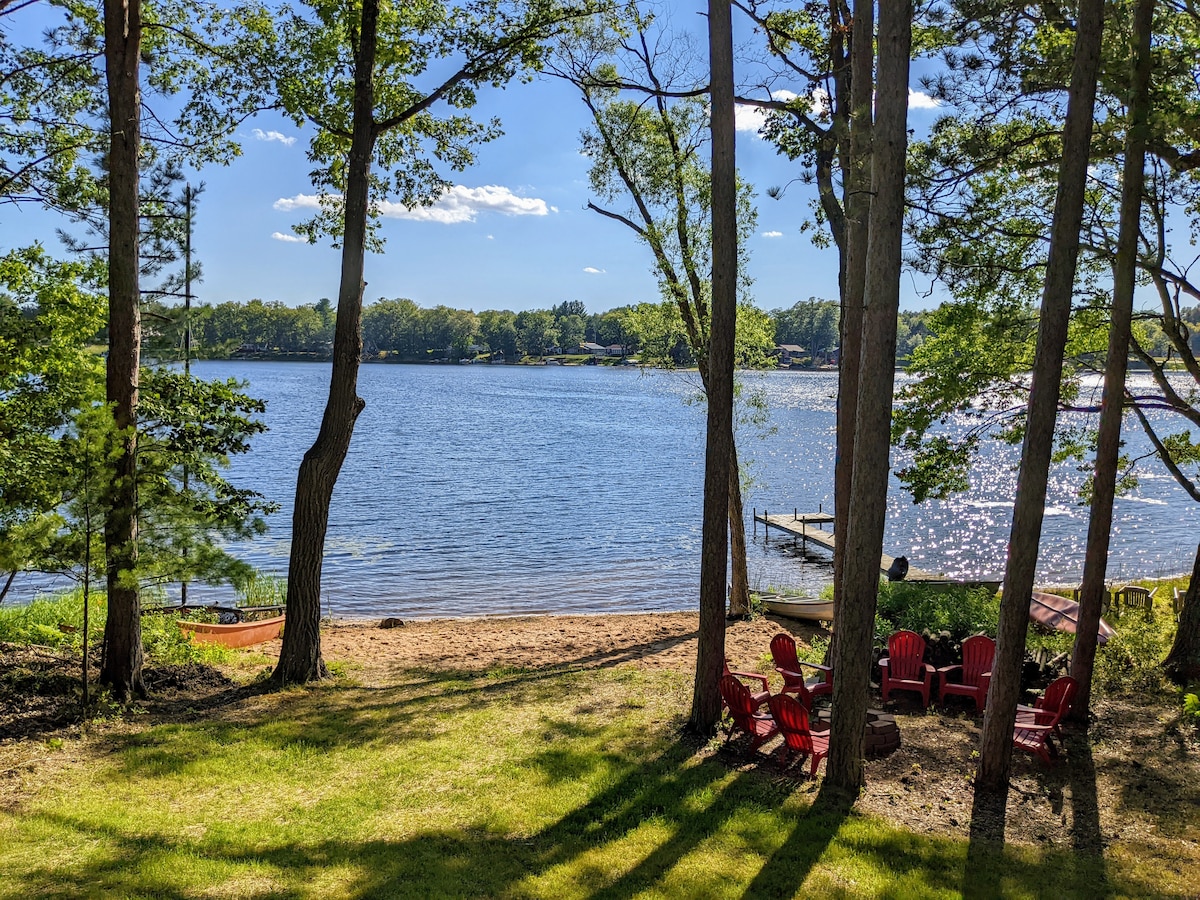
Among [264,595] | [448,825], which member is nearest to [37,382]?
[448,825]

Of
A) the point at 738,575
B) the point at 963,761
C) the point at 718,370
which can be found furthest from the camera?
the point at 738,575

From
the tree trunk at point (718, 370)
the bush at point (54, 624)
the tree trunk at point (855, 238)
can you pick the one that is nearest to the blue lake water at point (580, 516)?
the bush at point (54, 624)

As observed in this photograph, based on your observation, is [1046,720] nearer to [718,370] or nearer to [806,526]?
[718,370]

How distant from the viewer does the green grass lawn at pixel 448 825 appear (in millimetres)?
5449

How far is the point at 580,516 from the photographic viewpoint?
1287 inches

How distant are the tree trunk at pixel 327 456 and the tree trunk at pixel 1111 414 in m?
8.55

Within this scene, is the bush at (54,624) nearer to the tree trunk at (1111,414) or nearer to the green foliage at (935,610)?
the green foliage at (935,610)

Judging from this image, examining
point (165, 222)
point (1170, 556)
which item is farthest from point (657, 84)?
point (1170, 556)

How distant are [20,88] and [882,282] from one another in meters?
10.1

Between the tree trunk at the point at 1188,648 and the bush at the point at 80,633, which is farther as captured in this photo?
the tree trunk at the point at 1188,648

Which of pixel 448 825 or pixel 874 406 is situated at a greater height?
pixel 874 406

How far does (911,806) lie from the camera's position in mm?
7098

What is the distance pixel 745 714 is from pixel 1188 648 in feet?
21.1

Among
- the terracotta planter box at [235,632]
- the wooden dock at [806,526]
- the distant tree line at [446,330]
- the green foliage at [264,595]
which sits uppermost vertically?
the distant tree line at [446,330]
